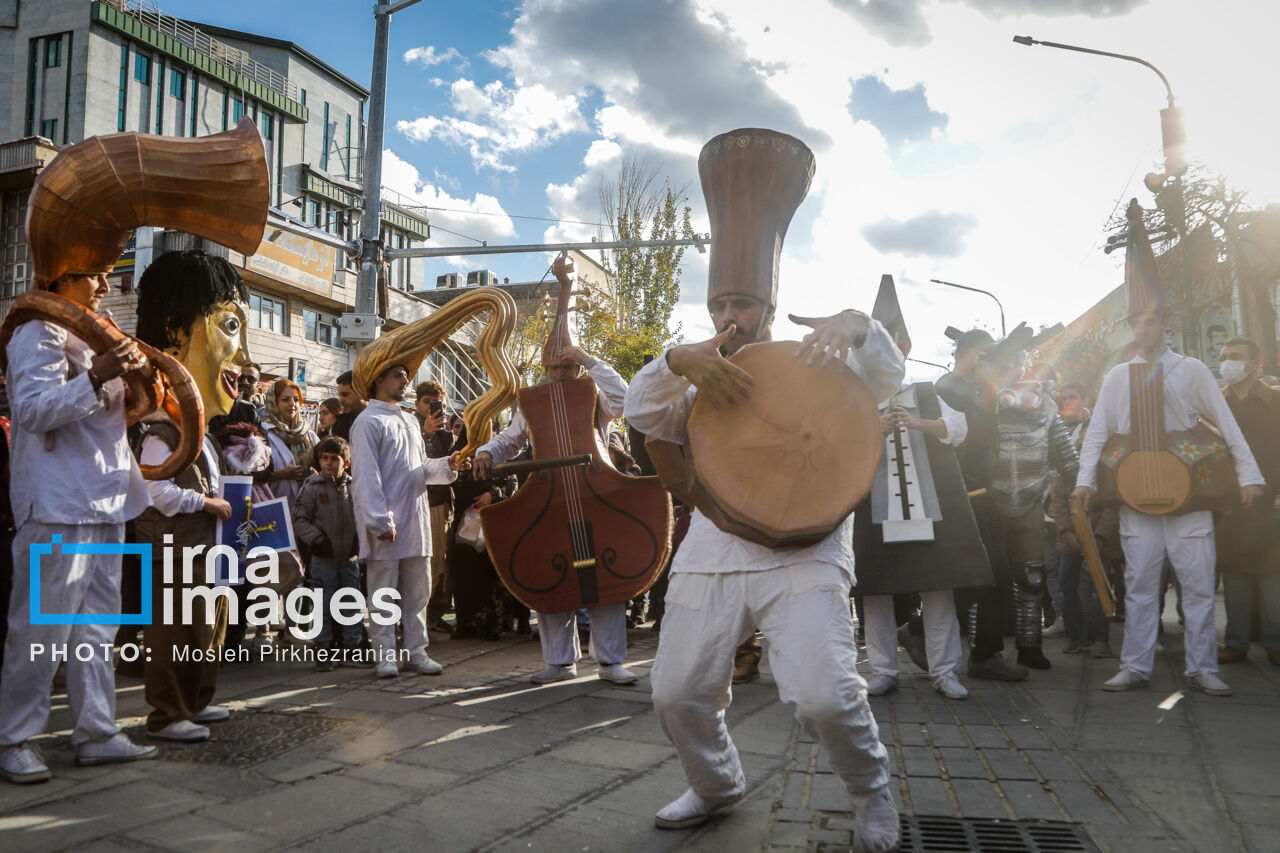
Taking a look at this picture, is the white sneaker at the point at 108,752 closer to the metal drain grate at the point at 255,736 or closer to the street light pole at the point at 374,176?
the metal drain grate at the point at 255,736

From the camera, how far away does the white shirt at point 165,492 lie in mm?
4238

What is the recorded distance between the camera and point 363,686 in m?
5.60

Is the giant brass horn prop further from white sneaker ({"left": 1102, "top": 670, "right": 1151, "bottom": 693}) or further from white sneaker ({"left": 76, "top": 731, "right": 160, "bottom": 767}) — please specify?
white sneaker ({"left": 1102, "top": 670, "right": 1151, "bottom": 693})

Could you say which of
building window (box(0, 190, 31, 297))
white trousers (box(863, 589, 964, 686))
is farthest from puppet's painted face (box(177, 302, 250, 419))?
building window (box(0, 190, 31, 297))

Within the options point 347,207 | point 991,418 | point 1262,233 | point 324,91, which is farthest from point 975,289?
point 324,91

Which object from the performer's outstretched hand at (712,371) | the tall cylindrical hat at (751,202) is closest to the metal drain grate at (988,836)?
the performer's outstretched hand at (712,371)

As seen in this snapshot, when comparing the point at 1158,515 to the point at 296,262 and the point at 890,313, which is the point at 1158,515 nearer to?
the point at 890,313

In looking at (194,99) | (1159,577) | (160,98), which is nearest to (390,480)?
(1159,577)

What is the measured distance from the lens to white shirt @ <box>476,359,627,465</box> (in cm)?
593

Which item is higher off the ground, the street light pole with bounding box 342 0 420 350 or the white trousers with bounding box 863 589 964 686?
the street light pole with bounding box 342 0 420 350

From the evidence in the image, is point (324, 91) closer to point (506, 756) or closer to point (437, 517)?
point (437, 517)

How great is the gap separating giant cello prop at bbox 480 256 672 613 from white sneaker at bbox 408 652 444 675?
91cm

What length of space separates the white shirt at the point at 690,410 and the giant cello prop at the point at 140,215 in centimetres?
212

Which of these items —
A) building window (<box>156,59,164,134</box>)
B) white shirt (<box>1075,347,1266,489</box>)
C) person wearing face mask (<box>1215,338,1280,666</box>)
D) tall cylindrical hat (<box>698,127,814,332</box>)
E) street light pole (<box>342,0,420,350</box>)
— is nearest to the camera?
tall cylindrical hat (<box>698,127,814,332</box>)
